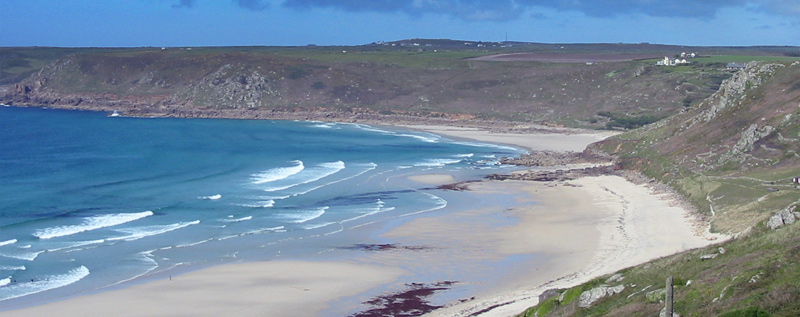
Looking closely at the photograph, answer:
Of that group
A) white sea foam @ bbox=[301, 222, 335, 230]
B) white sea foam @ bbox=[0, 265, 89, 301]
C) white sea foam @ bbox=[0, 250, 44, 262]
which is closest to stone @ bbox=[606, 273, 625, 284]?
white sea foam @ bbox=[0, 265, 89, 301]

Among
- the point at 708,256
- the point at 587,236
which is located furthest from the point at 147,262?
the point at 708,256

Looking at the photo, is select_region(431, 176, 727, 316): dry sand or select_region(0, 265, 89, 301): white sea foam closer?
select_region(431, 176, 727, 316): dry sand

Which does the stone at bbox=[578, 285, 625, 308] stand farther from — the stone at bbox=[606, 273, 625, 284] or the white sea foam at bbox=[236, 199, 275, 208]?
the white sea foam at bbox=[236, 199, 275, 208]

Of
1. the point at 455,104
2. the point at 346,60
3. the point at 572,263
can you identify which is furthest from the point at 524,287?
the point at 346,60

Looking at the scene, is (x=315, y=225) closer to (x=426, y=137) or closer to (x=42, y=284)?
(x=42, y=284)

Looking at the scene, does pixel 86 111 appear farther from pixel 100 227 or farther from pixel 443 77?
pixel 100 227
